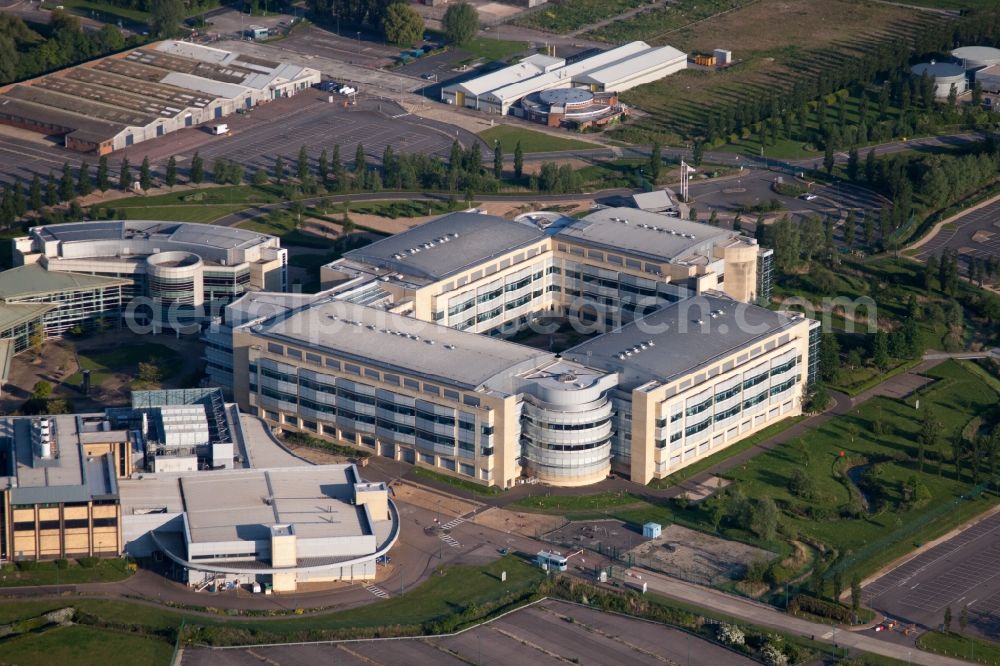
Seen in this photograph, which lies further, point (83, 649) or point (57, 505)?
point (57, 505)

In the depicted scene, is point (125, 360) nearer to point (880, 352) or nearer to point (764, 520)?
point (764, 520)

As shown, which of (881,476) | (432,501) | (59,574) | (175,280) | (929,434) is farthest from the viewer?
(175,280)

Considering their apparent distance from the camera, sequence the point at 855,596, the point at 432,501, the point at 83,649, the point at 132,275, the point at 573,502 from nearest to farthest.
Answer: the point at 83,649, the point at 855,596, the point at 432,501, the point at 573,502, the point at 132,275

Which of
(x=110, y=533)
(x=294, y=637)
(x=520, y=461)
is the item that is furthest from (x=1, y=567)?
(x=520, y=461)

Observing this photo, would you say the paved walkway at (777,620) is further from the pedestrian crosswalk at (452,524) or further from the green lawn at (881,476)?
the pedestrian crosswalk at (452,524)

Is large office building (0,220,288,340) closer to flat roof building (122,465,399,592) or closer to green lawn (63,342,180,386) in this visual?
green lawn (63,342,180,386)

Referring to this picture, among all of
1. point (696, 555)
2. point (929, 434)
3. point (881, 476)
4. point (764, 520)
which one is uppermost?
point (764, 520)

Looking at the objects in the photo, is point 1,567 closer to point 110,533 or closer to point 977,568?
point 110,533

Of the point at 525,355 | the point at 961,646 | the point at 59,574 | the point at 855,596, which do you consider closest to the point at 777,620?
the point at 855,596
